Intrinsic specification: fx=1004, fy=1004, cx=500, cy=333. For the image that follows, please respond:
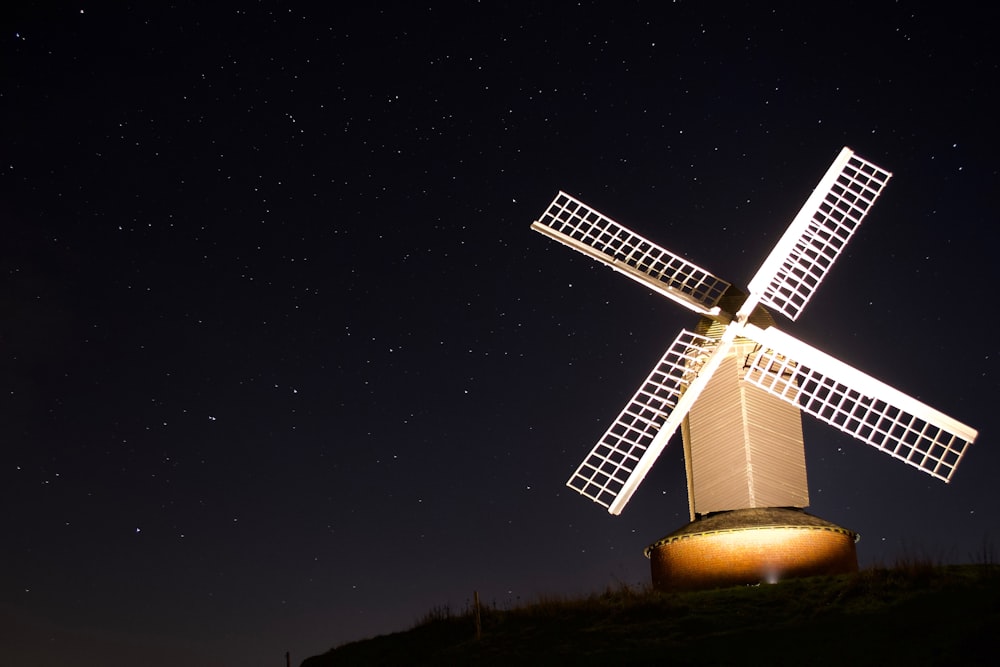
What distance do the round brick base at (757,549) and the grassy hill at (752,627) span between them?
1.26 metres

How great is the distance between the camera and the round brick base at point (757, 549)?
86.7ft

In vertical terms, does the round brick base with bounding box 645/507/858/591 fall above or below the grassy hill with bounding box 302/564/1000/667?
above

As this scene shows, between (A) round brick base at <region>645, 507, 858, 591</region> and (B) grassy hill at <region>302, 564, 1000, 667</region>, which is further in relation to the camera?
(A) round brick base at <region>645, 507, 858, 591</region>

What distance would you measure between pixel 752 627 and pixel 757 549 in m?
5.36

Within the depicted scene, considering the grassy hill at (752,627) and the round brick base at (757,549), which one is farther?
the round brick base at (757,549)

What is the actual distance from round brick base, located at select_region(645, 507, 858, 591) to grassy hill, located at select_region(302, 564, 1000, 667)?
126 centimetres

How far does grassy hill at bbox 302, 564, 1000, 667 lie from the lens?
58.3 feet

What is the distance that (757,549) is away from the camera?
86.9ft

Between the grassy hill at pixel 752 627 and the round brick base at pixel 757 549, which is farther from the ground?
the round brick base at pixel 757 549

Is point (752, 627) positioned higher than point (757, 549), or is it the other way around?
point (757, 549)

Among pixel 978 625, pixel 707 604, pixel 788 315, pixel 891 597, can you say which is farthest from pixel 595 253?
pixel 978 625

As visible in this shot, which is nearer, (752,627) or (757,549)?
(752,627)

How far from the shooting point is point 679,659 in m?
19.1

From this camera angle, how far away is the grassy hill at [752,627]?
58.3ft
